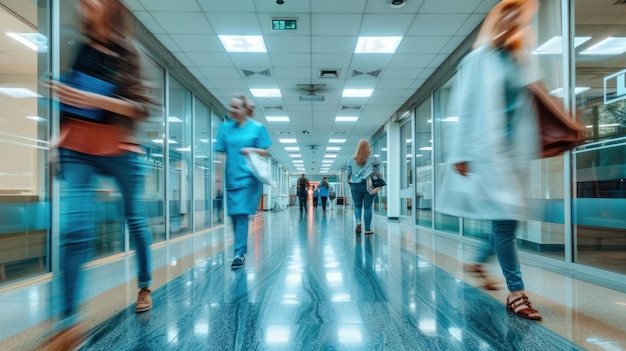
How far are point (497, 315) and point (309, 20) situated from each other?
154 inches

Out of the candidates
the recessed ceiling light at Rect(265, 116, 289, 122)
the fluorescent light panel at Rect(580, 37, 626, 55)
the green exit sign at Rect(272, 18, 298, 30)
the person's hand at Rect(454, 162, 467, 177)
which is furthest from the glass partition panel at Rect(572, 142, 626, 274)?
the recessed ceiling light at Rect(265, 116, 289, 122)

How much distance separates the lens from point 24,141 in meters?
2.80

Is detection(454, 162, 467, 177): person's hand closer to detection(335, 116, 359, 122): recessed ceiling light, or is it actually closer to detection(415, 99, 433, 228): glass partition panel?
detection(415, 99, 433, 228): glass partition panel

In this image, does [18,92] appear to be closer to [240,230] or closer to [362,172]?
[240,230]

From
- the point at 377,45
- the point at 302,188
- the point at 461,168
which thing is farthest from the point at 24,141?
the point at 302,188

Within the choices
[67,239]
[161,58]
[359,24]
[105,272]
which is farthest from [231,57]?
[67,239]

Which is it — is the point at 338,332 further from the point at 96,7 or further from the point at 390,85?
the point at 390,85

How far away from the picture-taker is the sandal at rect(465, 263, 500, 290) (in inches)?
67.6

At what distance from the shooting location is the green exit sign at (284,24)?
4.37 meters

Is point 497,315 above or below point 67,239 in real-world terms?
below

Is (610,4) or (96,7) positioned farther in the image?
(610,4)

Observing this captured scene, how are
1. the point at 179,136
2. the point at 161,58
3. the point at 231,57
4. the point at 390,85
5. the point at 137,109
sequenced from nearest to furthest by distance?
1. the point at 137,109
2. the point at 161,58
3. the point at 231,57
4. the point at 179,136
5. the point at 390,85

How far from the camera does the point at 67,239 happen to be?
1.27 m

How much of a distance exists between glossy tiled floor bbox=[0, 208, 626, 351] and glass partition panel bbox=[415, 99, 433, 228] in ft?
14.2
